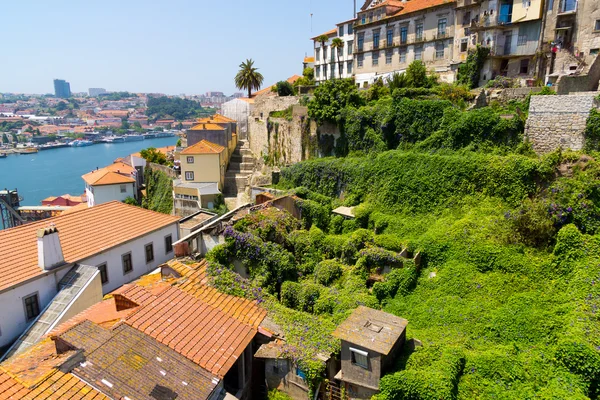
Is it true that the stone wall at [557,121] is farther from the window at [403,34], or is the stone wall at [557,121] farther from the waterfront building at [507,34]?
the window at [403,34]

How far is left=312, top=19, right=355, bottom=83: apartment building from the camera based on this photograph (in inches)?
1656

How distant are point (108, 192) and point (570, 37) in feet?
136

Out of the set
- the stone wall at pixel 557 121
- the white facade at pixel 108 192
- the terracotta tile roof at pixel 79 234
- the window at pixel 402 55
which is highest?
the window at pixel 402 55

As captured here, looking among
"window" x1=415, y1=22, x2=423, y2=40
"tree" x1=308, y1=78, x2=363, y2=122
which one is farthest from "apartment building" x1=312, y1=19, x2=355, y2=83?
"tree" x1=308, y1=78, x2=363, y2=122

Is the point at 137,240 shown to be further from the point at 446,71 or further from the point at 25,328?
the point at 446,71

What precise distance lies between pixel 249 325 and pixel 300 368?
2.50 metres

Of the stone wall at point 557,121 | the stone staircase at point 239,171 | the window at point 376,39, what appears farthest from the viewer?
the stone staircase at point 239,171

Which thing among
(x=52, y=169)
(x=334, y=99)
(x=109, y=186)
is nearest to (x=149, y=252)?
(x=334, y=99)

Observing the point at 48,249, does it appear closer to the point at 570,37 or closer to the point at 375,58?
the point at 570,37

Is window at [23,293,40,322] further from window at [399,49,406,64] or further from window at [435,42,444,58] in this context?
window at [399,49,406,64]

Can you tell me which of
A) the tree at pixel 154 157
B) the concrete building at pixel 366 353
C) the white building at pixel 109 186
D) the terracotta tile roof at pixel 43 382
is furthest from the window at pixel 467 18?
the tree at pixel 154 157

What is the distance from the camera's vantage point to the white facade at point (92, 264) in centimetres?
1327

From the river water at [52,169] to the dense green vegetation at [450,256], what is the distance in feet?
215

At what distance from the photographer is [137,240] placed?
1834 cm
